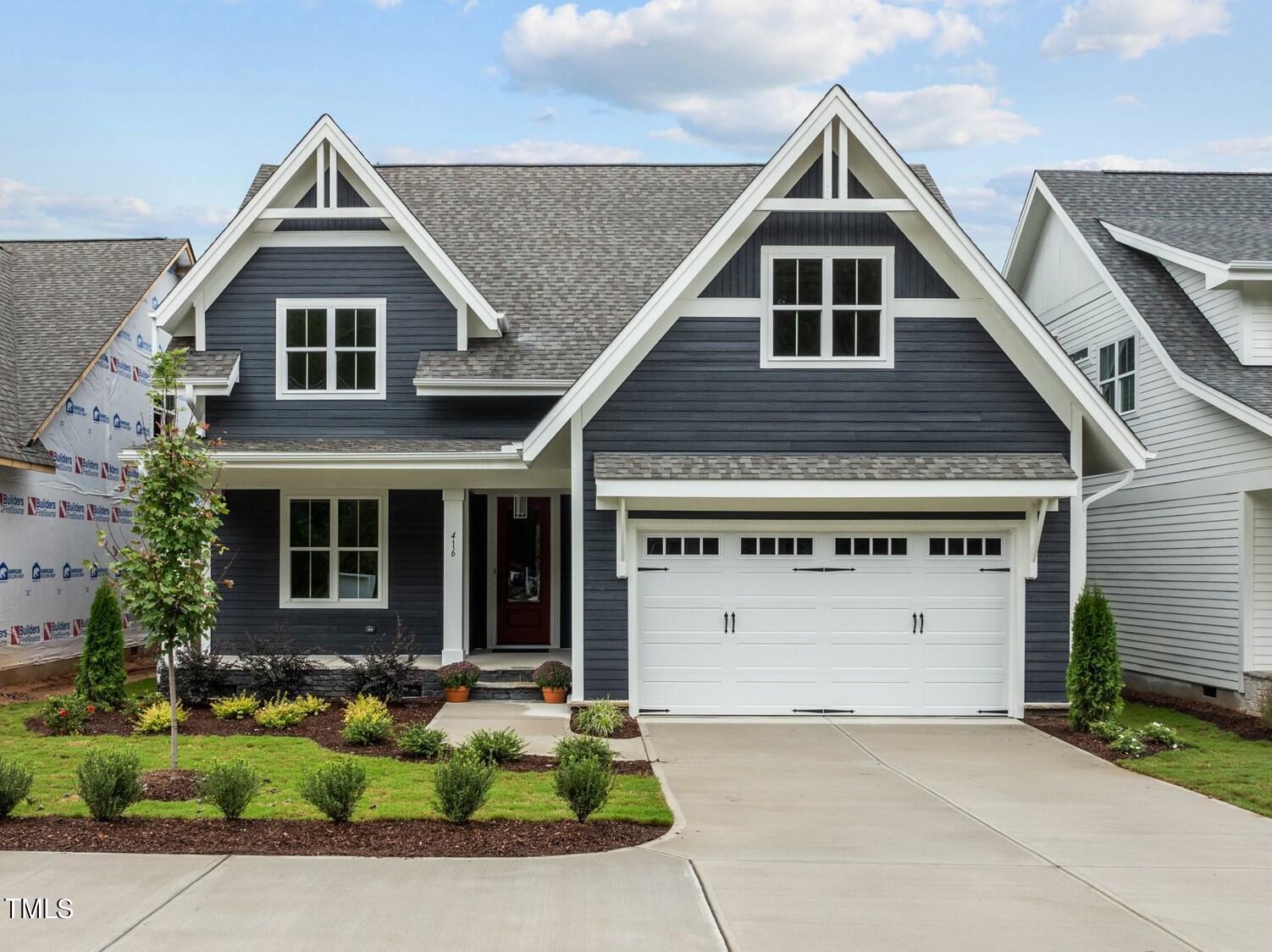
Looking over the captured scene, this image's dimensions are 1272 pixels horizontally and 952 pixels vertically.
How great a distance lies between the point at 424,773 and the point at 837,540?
6322 millimetres

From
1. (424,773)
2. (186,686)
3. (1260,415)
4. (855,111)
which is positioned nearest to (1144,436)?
(1260,415)

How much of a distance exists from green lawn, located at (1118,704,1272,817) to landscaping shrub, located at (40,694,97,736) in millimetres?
10864

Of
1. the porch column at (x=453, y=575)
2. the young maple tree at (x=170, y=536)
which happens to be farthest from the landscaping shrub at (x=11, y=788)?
the porch column at (x=453, y=575)

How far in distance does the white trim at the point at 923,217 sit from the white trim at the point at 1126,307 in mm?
410

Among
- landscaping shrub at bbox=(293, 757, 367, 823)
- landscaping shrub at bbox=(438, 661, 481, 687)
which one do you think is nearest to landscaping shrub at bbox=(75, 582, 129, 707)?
landscaping shrub at bbox=(438, 661, 481, 687)

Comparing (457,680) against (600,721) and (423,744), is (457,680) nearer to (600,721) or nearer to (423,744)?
(600,721)

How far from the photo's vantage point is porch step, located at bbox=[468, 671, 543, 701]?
1583 cm

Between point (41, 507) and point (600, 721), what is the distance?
10617 millimetres

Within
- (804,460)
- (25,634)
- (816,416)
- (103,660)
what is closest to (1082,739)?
(804,460)

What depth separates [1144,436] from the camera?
18250 millimetres

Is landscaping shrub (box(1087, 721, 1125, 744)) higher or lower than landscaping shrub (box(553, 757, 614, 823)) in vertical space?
lower

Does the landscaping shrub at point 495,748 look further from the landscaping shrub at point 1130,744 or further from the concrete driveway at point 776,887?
the landscaping shrub at point 1130,744

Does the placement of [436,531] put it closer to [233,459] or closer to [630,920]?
[233,459]

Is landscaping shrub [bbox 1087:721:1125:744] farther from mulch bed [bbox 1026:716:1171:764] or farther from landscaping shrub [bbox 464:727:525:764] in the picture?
landscaping shrub [bbox 464:727:525:764]
